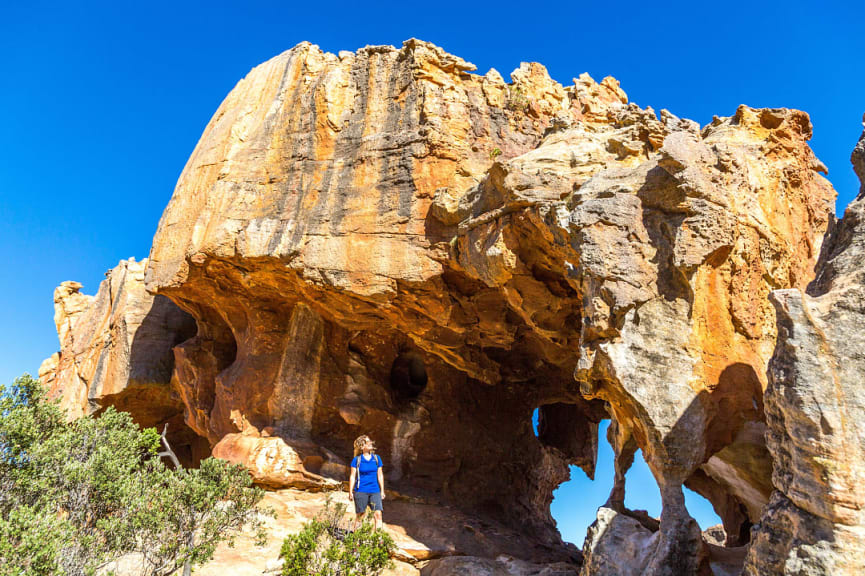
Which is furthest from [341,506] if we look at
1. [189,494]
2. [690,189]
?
[690,189]

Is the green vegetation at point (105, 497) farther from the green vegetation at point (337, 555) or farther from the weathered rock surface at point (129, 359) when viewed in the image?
the weathered rock surface at point (129, 359)

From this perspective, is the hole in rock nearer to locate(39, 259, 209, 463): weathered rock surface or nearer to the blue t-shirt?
the blue t-shirt

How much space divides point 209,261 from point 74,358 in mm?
10223

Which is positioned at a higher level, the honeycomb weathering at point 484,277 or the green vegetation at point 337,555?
the honeycomb weathering at point 484,277

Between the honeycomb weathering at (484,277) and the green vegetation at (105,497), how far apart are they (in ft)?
11.5

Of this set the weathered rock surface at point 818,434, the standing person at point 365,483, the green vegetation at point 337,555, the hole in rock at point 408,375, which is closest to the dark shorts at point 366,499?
the standing person at point 365,483

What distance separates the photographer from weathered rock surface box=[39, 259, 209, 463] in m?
17.4

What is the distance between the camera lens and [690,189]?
8422mm

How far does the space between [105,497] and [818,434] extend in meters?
8.18

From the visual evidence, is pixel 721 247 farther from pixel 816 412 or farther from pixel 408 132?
pixel 408 132

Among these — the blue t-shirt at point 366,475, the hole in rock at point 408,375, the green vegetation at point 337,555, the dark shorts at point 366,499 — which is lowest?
the green vegetation at point 337,555

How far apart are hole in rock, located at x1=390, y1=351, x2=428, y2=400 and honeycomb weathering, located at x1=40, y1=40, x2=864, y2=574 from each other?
8 centimetres

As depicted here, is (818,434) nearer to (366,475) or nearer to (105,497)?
(366,475)

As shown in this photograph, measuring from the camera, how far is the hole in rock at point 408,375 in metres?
15.1
